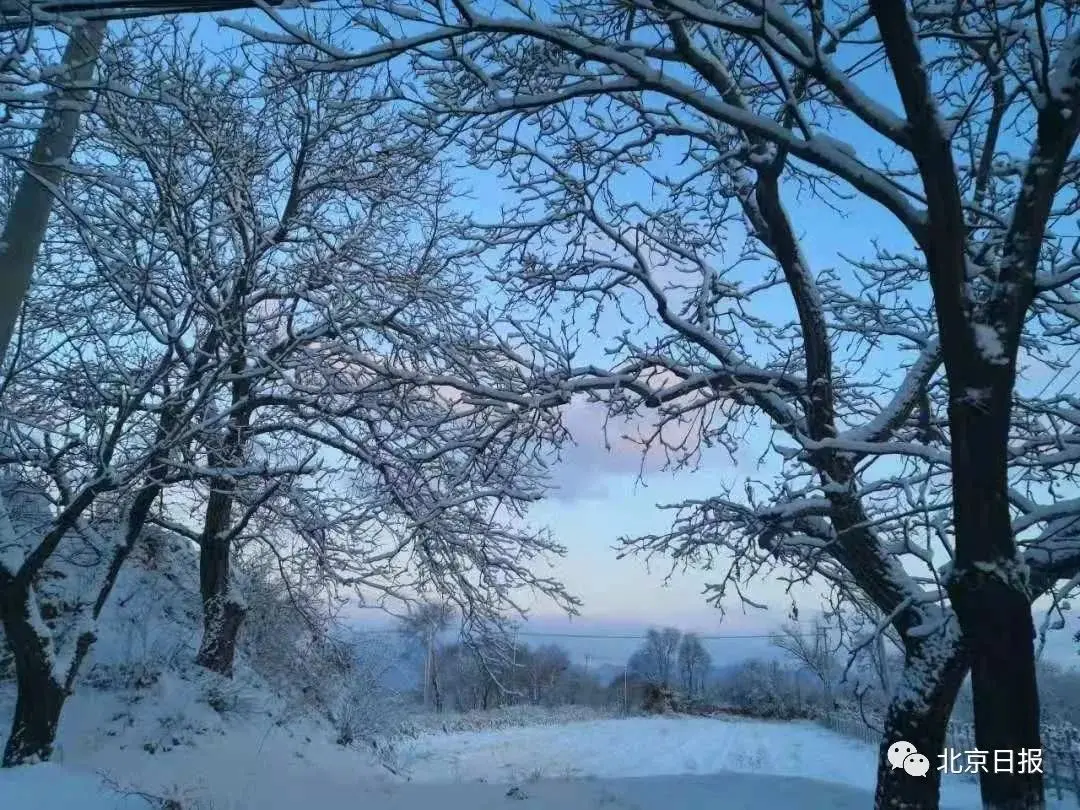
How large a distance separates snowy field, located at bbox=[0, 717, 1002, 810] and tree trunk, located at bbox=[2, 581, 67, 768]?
0.31 meters

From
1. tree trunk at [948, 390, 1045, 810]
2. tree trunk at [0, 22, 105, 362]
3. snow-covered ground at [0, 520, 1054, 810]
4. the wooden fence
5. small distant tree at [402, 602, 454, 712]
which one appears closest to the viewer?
tree trunk at [948, 390, 1045, 810]

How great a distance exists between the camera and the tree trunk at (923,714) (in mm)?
5426

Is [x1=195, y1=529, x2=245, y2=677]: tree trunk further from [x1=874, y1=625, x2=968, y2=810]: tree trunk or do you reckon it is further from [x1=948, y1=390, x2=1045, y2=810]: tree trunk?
[x1=948, y1=390, x2=1045, y2=810]: tree trunk

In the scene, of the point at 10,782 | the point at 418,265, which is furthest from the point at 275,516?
the point at 10,782

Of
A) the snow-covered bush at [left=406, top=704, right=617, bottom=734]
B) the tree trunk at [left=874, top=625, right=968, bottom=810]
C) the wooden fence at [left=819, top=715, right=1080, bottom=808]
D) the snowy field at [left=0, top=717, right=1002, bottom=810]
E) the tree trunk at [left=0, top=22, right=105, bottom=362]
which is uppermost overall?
the tree trunk at [left=0, top=22, right=105, bottom=362]

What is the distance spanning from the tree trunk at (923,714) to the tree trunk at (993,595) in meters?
1.10

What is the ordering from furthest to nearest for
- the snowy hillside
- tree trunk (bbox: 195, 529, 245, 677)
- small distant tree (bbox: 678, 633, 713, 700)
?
small distant tree (bbox: 678, 633, 713, 700) → tree trunk (bbox: 195, 529, 245, 677) → the snowy hillside

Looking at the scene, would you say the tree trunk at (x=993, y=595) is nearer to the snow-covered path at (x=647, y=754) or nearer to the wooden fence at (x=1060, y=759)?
the snow-covered path at (x=647, y=754)

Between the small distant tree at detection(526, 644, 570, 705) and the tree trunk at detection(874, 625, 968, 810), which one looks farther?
the small distant tree at detection(526, 644, 570, 705)

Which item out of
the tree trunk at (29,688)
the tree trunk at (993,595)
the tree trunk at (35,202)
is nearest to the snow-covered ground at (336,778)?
the tree trunk at (29,688)

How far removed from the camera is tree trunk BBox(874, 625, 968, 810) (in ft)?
17.8

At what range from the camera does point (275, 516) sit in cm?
1186

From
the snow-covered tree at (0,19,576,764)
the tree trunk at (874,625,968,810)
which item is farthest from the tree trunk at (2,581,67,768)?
the tree trunk at (874,625,968,810)

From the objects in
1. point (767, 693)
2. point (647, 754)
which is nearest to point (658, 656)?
point (767, 693)
